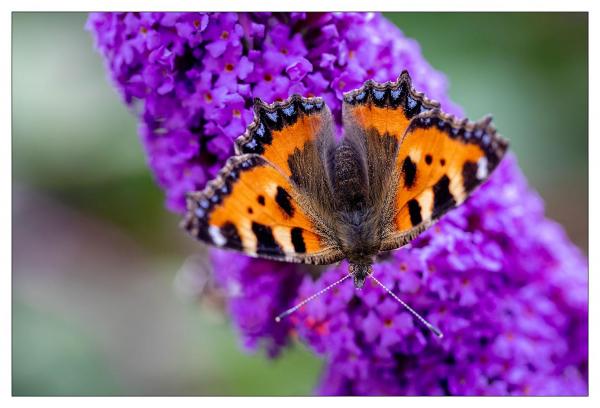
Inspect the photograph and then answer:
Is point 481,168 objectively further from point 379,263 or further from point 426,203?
point 379,263

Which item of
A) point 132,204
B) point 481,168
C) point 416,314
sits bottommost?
point 416,314

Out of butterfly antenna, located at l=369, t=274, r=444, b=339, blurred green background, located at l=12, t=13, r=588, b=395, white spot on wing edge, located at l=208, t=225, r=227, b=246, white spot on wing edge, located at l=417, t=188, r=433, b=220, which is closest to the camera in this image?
white spot on wing edge, located at l=208, t=225, r=227, b=246

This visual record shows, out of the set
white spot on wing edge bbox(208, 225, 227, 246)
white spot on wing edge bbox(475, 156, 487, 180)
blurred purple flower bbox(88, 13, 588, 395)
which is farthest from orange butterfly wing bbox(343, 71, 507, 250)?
white spot on wing edge bbox(208, 225, 227, 246)

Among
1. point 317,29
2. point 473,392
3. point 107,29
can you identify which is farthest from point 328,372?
point 107,29

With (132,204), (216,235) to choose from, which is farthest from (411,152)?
(132,204)

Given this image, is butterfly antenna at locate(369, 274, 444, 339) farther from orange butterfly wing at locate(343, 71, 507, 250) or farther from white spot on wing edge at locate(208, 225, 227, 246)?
white spot on wing edge at locate(208, 225, 227, 246)

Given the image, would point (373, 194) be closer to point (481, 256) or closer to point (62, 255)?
point (481, 256)
